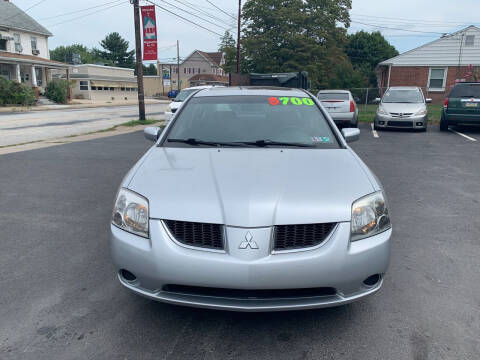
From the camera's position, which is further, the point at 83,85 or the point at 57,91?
the point at 83,85

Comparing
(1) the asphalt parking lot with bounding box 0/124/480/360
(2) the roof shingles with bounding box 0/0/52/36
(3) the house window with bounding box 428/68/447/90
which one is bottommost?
(1) the asphalt parking lot with bounding box 0/124/480/360

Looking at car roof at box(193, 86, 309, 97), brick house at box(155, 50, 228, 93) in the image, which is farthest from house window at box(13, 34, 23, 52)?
car roof at box(193, 86, 309, 97)

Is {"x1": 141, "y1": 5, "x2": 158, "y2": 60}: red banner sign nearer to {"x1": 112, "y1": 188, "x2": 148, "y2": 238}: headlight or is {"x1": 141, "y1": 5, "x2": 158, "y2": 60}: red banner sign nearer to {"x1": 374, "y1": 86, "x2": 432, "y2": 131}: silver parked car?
{"x1": 374, "y1": 86, "x2": 432, "y2": 131}: silver parked car

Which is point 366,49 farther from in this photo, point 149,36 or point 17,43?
point 149,36

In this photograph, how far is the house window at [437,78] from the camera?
30.1 metres

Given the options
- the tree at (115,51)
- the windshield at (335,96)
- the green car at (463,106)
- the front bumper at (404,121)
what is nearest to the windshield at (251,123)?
the front bumper at (404,121)

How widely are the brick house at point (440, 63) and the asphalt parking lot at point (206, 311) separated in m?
28.5

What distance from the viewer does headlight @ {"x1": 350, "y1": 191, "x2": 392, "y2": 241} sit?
2.40 metres

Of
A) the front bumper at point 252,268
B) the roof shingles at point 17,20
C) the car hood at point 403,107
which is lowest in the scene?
the front bumper at point 252,268

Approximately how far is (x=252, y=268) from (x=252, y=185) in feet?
1.90

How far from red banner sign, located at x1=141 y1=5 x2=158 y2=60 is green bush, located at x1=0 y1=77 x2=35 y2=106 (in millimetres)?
20614

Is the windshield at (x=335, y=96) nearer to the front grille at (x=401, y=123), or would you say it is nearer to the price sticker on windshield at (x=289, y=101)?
the front grille at (x=401, y=123)

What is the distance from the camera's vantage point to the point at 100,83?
52.1m

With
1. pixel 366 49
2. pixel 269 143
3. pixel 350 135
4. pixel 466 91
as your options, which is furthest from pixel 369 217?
pixel 366 49
